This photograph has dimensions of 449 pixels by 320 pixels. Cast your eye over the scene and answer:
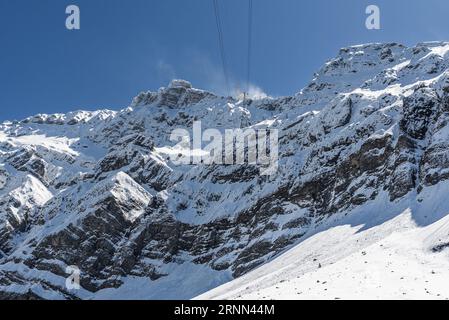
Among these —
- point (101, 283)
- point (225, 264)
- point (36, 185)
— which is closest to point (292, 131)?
point (225, 264)

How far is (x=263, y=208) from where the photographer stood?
123688 mm

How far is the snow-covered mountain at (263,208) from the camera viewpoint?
267 ft

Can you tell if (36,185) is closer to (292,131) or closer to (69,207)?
(69,207)

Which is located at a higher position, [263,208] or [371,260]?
[371,260]

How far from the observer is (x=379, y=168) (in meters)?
103

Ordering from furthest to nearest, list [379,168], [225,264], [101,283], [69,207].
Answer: [69,207] < [101,283] < [225,264] < [379,168]

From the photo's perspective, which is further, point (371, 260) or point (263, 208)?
point (263, 208)

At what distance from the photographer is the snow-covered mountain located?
81.2m

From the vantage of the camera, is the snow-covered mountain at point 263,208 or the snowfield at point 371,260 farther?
the snow-covered mountain at point 263,208

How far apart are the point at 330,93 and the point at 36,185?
309ft

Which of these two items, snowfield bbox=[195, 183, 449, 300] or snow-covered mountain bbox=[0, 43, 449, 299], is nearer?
snowfield bbox=[195, 183, 449, 300]
